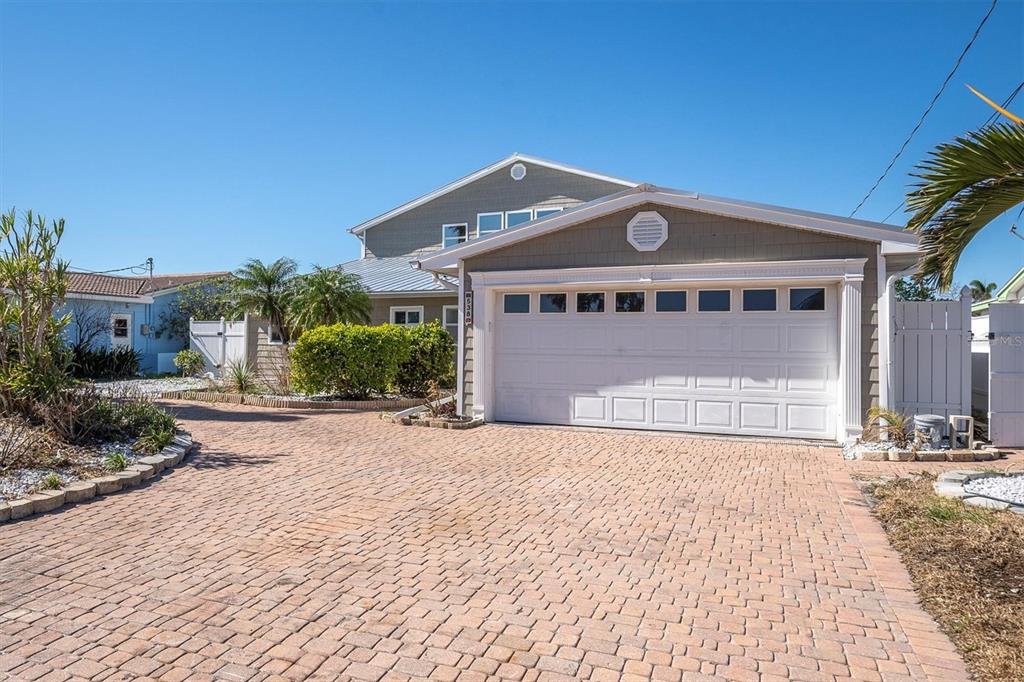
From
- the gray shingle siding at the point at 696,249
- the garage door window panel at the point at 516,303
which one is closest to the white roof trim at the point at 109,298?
the garage door window panel at the point at 516,303

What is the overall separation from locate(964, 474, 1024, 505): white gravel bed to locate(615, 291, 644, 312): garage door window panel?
5466 mm

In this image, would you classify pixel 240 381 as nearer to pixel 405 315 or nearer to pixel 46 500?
pixel 405 315

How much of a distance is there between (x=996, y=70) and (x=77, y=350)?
25.3 metres

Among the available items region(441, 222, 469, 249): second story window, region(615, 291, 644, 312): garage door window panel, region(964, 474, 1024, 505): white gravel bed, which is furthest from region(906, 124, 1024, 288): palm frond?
region(441, 222, 469, 249): second story window

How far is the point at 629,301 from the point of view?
426 inches

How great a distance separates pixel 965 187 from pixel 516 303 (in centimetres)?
707

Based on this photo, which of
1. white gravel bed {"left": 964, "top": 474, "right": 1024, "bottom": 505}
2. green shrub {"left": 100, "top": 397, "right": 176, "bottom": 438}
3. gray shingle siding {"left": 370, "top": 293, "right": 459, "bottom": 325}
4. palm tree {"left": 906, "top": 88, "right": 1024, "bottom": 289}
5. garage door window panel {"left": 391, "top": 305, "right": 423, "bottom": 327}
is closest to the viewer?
palm tree {"left": 906, "top": 88, "right": 1024, "bottom": 289}

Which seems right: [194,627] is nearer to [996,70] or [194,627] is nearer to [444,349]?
[444,349]

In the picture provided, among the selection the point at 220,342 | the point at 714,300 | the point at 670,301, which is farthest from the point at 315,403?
the point at 714,300

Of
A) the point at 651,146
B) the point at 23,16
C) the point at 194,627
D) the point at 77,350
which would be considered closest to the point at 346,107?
the point at 23,16

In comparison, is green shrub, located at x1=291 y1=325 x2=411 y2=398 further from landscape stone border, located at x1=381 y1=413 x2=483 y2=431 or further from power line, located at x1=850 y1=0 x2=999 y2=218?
power line, located at x1=850 y1=0 x2=999 y2=218

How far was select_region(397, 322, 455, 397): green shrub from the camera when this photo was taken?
1483 centimetres

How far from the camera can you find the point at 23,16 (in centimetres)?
1083

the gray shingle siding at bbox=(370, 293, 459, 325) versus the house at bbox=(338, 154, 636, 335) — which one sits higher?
the house at bbox=(338, 154, 636, 335)
